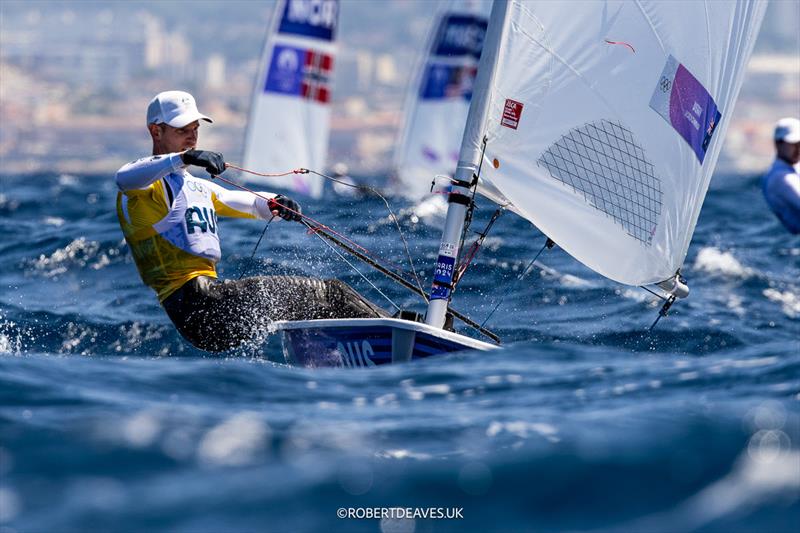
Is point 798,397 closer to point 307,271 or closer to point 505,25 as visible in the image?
point 505,25

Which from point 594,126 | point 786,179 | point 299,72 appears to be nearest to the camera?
point 594,126

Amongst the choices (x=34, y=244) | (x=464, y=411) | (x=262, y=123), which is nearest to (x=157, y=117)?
(x=464, y=411)

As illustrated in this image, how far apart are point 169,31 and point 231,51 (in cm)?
1641

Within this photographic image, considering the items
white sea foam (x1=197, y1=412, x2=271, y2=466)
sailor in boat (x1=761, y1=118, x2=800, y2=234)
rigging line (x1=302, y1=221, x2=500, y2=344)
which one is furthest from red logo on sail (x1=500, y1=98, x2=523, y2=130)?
sailor in boat (x1=761, y1=118, x2=800, y2=234)

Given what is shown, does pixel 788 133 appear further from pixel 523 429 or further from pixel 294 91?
pixel 294 91

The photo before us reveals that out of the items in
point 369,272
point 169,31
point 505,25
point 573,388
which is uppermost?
point 505,25

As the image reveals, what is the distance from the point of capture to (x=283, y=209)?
4.79m

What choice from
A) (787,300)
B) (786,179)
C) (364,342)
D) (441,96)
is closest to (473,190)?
(364,342)

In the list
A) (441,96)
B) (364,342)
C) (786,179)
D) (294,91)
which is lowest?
(441,96)

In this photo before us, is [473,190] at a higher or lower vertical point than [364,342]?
higher

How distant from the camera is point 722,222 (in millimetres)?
11023

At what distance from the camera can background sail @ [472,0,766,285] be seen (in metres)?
4.58

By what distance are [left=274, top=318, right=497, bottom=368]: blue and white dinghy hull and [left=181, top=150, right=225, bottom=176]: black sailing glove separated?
624 mm

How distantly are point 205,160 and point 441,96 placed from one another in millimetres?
10689
